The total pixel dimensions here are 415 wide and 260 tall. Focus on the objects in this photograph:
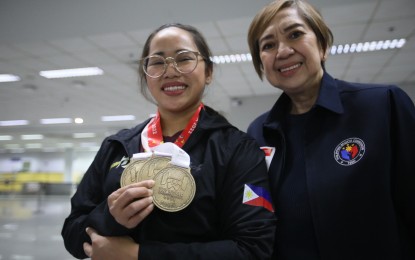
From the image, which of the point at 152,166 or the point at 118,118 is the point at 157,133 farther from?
the point at 118,118

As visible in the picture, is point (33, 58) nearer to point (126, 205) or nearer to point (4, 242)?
point (4, 242)

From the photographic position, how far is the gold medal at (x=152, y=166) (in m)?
0.93

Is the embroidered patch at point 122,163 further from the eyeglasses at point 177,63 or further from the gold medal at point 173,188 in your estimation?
the eyeglasses at point 177,63

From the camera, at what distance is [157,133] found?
115 centimetres

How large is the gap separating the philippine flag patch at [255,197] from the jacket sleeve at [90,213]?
373 millimetres

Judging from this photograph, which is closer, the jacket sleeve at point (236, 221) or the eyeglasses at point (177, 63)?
the jacket sleeve at point (236, 221)

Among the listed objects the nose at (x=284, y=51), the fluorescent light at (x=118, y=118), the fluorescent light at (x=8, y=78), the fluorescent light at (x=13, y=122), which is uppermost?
the fluorescent light at (x=13, y=122)

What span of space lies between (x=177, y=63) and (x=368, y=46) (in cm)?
573

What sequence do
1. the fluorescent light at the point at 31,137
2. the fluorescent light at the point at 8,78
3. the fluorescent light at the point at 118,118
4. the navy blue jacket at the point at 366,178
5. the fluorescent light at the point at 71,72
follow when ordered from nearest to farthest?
1. the navy blue jacket at the point at 366,178
2. the fluorescent light at the point at 71,72
3. the fluorescent light at the point at 8,78
4. the fluorescent light at the point at 118,118
5. the fluorescent light at the point at 31,137

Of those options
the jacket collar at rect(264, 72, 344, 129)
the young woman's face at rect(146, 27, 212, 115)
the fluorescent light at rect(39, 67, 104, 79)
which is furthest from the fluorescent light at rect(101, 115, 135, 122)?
the young woman's face at rect(146, 27, 212, 115)

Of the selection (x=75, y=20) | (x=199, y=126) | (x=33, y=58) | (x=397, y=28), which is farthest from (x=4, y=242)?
(x=397, y=28)

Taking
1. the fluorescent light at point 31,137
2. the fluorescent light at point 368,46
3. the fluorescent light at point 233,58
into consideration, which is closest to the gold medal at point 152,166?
the fluorescent light at point 233,58

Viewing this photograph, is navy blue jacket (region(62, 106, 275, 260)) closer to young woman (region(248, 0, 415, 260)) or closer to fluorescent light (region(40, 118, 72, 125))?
young woman (region(248, 0, 415, 260))

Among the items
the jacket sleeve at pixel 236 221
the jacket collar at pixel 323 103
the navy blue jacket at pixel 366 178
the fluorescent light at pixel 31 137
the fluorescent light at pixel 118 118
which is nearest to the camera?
the jacket sleeve at pixel 236 221
